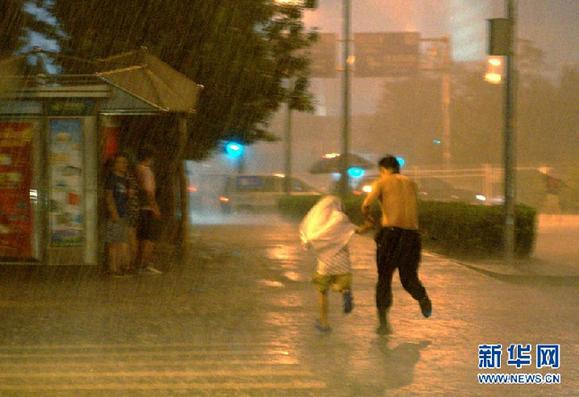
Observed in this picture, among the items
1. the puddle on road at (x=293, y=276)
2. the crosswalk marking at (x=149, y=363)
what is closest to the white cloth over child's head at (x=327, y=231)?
the crosswalk marking at (x=149, y=363)

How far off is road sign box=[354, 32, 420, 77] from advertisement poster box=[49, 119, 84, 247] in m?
15.2

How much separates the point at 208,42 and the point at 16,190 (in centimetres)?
419

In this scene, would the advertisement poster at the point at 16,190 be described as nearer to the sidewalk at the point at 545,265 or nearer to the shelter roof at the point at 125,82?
the shelter roof at the point at 125,82

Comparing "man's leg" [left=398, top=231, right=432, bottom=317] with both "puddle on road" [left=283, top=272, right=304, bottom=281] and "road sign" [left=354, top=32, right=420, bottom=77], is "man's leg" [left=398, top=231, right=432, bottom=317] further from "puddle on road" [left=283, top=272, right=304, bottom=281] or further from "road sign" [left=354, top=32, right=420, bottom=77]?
"road sign" [left=354, top=32, right=420, bottom=77]

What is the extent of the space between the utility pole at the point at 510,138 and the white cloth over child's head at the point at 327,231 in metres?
6.66

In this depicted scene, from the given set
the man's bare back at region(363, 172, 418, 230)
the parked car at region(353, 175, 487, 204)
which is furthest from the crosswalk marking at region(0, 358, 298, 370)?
the parked car at region(353, 175, 487, 204)

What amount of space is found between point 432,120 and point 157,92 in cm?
6165

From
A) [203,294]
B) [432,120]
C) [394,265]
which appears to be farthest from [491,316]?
[432,120]

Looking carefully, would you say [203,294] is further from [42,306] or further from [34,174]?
[34,174]

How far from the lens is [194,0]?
1536 cm

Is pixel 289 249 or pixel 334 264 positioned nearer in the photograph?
pixel 334 264

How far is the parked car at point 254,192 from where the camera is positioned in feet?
115

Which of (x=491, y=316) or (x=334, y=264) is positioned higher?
(x=334, y=264)

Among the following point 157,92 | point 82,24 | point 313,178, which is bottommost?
point 313,178
